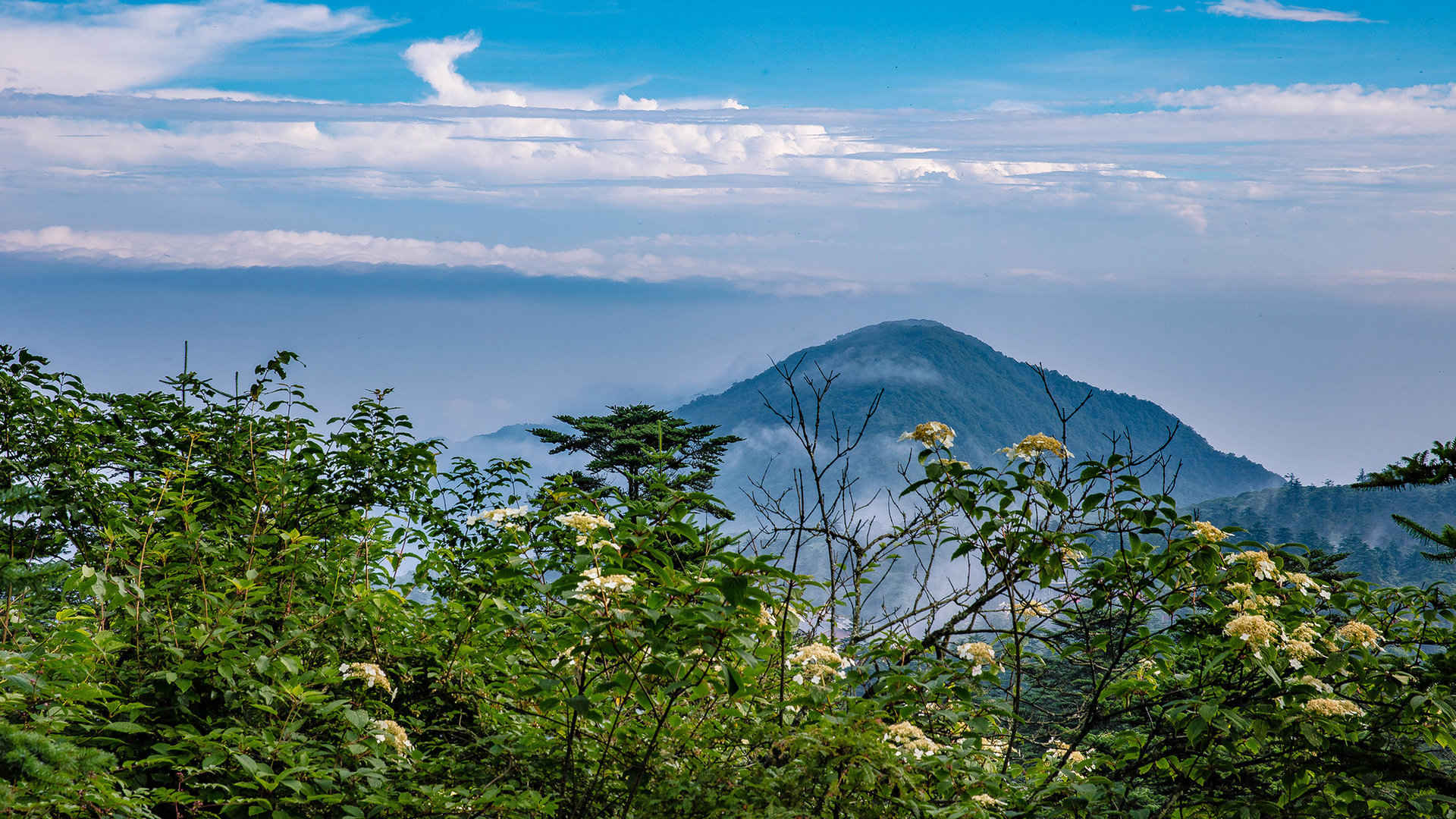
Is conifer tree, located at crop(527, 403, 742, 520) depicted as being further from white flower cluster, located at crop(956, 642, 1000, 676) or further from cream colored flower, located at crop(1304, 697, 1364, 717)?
cream colored flower, located at crop(1304, 697, 1364, 717)

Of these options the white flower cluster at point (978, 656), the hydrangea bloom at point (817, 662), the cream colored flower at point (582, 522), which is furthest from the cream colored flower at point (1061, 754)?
the cream colored flower at point (582, 522)

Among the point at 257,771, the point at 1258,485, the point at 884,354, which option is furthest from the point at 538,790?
the point at 1258,485

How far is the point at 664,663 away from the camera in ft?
7.79

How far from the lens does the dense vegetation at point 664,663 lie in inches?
106

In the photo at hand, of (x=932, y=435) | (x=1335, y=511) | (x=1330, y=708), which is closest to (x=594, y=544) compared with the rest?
(x=932, y=435)

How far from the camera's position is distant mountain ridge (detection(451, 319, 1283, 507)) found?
14700 cm

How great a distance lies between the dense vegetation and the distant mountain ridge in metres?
128

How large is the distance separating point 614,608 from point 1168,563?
6.92 feet

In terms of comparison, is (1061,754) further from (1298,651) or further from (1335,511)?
(1335,511)

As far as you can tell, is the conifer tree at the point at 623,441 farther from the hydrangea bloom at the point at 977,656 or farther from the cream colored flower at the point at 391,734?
the cream colored flower at the point at 391,734

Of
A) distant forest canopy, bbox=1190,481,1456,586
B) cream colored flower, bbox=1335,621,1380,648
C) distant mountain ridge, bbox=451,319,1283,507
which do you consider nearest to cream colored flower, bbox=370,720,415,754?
cream colored flower, bbox=1335,621,1380,648

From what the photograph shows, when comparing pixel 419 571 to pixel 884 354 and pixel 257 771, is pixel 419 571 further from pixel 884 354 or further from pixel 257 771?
pixel 884 354

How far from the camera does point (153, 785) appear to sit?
3285 mm

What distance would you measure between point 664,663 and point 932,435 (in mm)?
1579
